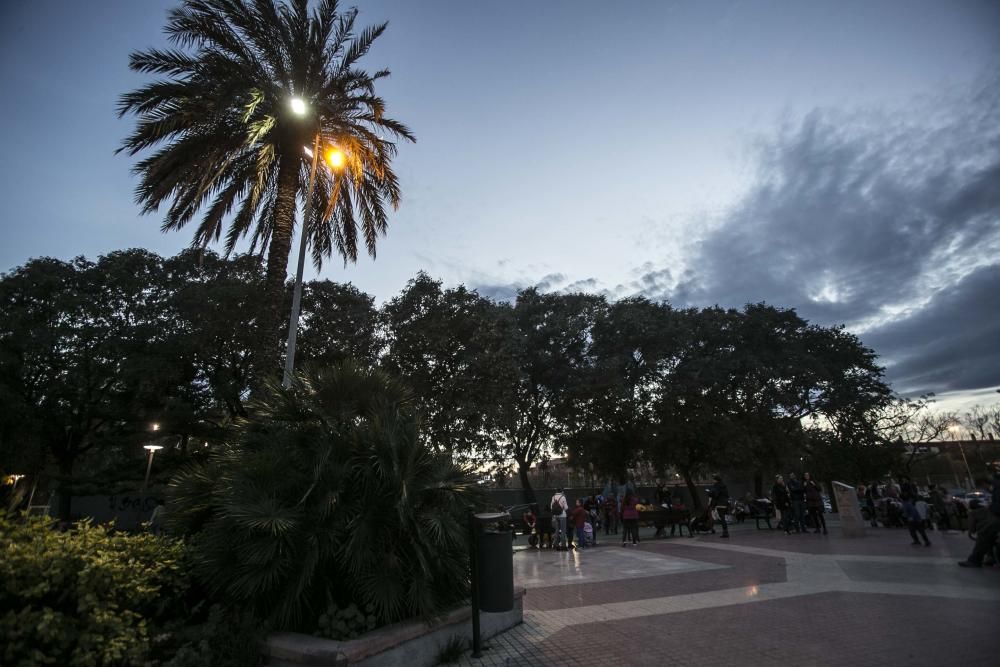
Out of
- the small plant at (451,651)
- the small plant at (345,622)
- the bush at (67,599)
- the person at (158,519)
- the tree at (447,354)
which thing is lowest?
the small plant at (451,651)

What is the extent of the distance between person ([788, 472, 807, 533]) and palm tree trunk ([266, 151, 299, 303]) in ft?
54.2

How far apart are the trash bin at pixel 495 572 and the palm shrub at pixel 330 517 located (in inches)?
15.3

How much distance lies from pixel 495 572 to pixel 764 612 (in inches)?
143

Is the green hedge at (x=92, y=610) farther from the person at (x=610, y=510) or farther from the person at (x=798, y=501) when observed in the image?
the person at (x=610, y=510)

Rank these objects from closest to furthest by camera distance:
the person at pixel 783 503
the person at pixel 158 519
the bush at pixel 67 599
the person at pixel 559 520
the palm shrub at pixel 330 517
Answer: the bush at pixel 67 599 < the palm shrub at pixel 330 517 < the person at pixel 158 519 < the person at pixel 559 520 < the person at pixel 783 503

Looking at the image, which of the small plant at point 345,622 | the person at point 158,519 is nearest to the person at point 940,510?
the small plant at point 345,622

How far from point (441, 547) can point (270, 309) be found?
28.9 ft

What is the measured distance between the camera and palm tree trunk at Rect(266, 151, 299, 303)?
12.2 metres

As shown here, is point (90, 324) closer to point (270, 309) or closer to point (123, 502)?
point (123, 502)

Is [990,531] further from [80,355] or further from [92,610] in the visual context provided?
[80,355]

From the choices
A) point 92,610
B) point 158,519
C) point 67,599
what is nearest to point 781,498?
point 158,519

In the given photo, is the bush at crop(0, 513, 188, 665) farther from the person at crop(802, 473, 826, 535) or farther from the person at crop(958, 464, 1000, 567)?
the person at crop(802, 473, 826, 535)

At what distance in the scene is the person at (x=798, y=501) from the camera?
51.3ft

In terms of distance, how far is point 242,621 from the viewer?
4.59m
